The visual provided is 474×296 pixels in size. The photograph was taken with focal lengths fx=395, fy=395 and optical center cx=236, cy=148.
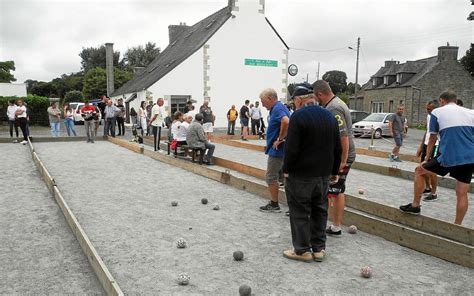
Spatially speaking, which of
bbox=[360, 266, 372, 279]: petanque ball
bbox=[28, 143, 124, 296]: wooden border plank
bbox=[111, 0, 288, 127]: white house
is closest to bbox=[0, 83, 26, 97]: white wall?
bbox=[111, 0, 288, 127]: white house

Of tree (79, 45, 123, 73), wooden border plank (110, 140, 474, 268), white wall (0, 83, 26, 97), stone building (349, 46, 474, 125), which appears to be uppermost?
tree (79, 45, 123, 73)

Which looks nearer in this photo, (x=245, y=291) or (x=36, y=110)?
(x=245, y=291)

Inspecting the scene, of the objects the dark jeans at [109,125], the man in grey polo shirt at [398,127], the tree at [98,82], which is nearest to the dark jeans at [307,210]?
the man in grey polo shirt at [398,127]

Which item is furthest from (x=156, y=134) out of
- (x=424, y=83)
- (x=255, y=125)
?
(x=424, y=83)

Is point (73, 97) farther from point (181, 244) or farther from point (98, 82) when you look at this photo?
point (181, 244)

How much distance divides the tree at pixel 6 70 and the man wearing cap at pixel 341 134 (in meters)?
50.7

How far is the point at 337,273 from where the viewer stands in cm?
375

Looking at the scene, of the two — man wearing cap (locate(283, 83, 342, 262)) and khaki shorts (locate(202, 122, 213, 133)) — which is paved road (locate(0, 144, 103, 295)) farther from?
khaki shorts (locate(202, 122, 213, 133))

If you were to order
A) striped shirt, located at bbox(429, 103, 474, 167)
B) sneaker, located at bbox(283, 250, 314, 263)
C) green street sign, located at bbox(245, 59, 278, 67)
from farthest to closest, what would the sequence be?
green street sign, located at bbox(245, 59, 278, 67), striped shirt, located at bbox(429, 103, 474, 167), sneaker, located at bbox(283, 250, 314, 263)

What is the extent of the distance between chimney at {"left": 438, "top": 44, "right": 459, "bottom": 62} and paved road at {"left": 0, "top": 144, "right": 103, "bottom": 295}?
38619 millimetres

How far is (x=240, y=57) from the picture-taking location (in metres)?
26.4

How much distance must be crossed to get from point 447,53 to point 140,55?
1842 inches

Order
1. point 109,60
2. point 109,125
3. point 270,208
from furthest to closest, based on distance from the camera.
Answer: point 109,60 → point 109,125 → point 270,208

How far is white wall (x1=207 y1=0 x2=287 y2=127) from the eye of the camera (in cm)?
2584
